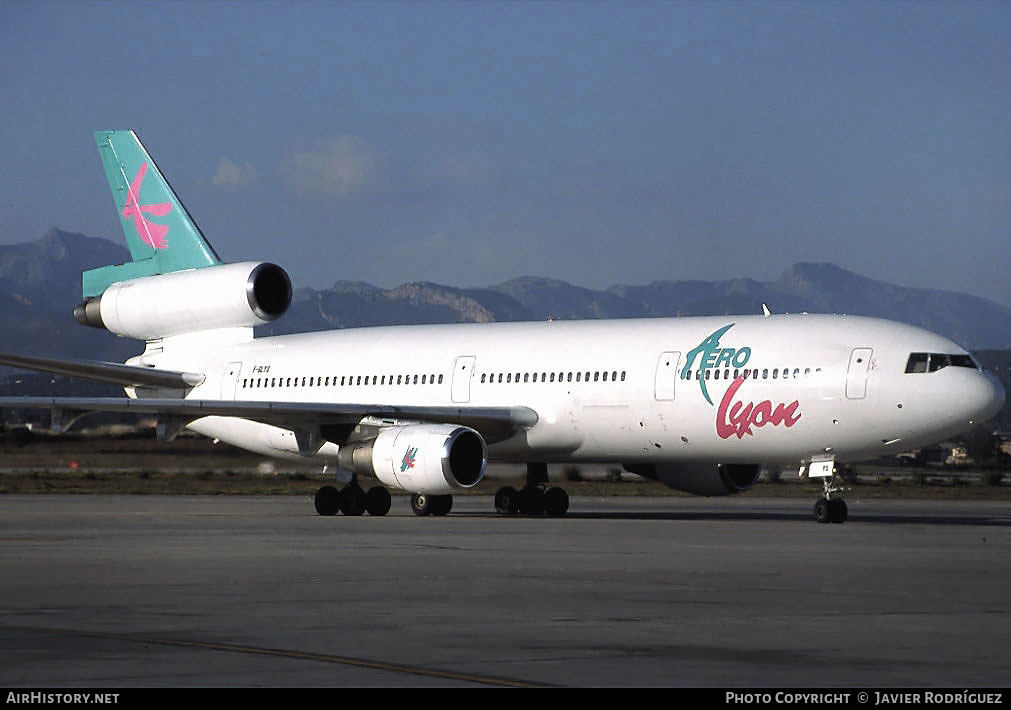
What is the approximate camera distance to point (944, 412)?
26453 millimetres

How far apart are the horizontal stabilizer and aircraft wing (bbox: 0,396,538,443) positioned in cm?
222

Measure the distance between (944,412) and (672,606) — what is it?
14019 mm

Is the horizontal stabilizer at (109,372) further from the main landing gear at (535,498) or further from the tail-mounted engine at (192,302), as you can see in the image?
the main landing gear at (535,498)

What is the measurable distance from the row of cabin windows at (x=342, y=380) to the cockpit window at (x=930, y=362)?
10.1 m

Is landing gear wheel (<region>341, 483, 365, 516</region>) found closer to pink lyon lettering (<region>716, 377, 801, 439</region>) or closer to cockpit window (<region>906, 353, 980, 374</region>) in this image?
pink lyon lettering (<region>716, 377, 801, 439</region>)

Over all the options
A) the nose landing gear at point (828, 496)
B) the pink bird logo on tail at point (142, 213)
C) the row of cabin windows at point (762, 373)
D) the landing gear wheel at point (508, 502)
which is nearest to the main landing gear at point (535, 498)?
the landing gear wheel at point (508, 502)

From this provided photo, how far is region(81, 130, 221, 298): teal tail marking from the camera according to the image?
37281mm

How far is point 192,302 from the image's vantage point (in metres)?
36.5

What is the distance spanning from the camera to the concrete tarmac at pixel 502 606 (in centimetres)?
978

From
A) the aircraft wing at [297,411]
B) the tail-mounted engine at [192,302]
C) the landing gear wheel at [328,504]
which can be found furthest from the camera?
the tail-mounted engine at [192,302]

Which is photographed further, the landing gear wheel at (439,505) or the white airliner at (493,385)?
the landing gear wheel at (439,505)

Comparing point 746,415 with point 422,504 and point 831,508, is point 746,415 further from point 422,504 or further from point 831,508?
point 422,504
